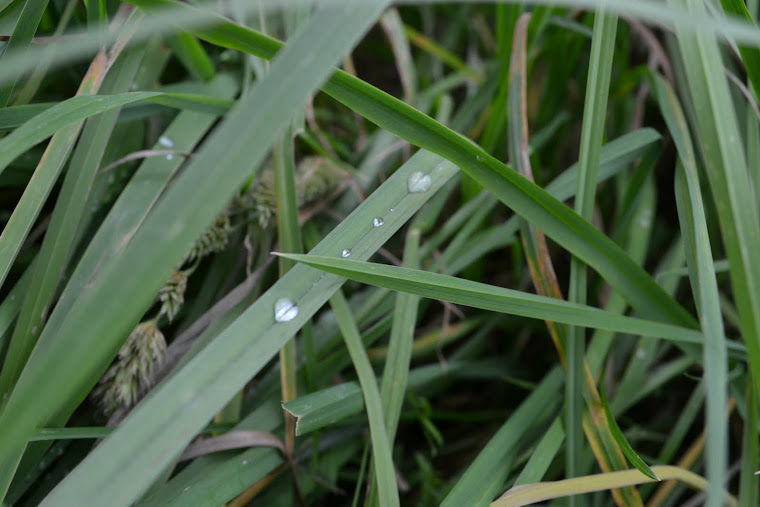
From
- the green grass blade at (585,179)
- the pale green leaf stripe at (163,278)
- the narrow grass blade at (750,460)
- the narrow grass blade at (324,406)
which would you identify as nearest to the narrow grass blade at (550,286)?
the green grass blade at (585,179)

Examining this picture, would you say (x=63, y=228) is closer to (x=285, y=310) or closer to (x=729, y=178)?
(x=285, y=310)

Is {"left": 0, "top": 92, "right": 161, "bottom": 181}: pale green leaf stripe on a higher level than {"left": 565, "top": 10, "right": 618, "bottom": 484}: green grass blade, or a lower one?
higher

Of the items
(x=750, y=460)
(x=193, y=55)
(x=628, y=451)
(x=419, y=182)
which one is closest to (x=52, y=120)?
(x=193, y=55)

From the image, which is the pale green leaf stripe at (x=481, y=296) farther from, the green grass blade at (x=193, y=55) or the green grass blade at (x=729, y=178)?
the green grass blade at (x=193, y=55)

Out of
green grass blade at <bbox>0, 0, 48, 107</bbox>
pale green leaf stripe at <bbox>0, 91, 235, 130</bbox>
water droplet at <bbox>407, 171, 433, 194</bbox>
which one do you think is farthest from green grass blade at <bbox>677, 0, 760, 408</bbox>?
green grass blade at <bbox>0, 0, 48, 107</bbox>

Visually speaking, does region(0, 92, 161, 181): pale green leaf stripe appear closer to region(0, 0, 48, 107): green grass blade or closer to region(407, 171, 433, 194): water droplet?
region(0, 0, 48, 107): green grass blade

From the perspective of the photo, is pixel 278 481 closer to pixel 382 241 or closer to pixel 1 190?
pixel 382 241

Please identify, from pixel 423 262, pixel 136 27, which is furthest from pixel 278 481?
pixel 136 27
